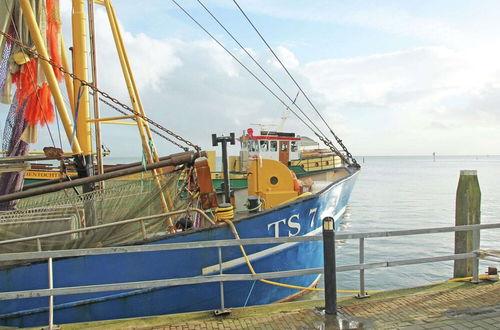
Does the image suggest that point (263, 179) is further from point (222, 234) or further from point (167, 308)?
point (167, 308)

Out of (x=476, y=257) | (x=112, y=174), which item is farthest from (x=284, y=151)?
(x=476, y=257)

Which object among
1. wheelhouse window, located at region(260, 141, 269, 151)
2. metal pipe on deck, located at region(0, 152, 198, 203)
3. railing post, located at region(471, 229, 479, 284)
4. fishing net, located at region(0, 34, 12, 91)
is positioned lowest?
railing post, located at region(471, 229, 479, 284)

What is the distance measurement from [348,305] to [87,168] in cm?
617

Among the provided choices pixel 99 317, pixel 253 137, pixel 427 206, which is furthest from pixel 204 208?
pixel 427 206

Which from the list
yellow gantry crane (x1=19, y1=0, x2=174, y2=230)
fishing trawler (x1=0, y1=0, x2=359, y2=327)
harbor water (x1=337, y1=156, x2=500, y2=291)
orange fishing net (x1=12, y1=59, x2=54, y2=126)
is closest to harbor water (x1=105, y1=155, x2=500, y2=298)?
harbor water (x1=337, y1=156, x2=500, y2=291)

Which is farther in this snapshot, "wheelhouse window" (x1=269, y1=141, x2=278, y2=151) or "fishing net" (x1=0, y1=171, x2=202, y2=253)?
"wheelhouse window" (x1=269, y1=141, x2=278, y2=151)

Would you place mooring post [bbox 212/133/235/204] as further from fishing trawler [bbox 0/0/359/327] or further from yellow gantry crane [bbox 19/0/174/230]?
yellow gantry crane [bbox 19/0/174/230]

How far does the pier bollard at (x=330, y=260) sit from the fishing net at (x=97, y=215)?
3072mm

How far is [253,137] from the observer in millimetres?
21406

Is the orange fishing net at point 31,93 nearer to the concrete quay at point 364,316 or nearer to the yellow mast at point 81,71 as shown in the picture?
the yellow mast at point 81,71

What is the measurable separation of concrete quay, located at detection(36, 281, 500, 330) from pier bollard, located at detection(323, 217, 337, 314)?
0.22 m

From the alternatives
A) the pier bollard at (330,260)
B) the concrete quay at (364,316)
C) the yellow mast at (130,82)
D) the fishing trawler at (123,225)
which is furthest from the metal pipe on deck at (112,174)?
the pier bollard at (330,260)

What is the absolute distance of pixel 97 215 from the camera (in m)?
6.64

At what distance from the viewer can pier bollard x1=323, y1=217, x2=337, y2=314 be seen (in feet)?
14.0
